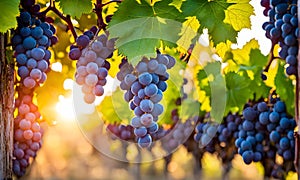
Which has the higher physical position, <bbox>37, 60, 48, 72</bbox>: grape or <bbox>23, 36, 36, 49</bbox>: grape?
<bbox>23, 36, 36, 49</bbox>: grape

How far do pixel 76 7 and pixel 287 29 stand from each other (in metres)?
0.65

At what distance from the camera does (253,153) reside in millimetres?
1994

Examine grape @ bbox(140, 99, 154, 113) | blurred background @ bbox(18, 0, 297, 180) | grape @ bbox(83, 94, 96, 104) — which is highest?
grape @ bbox(83, 94, 96, 104)

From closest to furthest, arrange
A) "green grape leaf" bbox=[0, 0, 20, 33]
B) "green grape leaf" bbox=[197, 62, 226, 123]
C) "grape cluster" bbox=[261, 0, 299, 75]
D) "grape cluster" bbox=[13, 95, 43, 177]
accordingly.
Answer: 1. "green grape leaf" bbox=[0, 0, 20, 33]
2. "grape cluster" bbox=[13, 95, 43, 177]
3. "grape cluster" bbox=[261, 0, 299, 75]
4. "green grape leaf" bbox=[197, 62, 226, 123]

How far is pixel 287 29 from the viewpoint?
5.40 feet

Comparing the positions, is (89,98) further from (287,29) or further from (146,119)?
(287,29)

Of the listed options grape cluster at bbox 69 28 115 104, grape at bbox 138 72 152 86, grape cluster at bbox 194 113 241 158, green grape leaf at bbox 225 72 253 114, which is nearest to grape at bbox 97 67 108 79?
grape cluster at bbox 69 28 115 104

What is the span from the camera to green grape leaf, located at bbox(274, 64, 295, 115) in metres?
1.94

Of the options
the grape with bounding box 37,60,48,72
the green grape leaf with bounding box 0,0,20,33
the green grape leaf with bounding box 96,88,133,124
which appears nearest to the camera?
the green grape leaf with bounding box 0,0,20,33

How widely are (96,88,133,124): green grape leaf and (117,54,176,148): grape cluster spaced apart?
95cm

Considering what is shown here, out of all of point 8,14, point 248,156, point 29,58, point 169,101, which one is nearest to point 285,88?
point 248,156

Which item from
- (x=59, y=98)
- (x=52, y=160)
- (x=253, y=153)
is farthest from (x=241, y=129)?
(x=52, y=160)

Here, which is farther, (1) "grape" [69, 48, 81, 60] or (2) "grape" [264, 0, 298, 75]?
(2) "grape" [264, 0, 298, 75]

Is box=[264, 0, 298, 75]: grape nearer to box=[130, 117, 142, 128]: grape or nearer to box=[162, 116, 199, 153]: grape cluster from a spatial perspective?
box=[130, 117, 142, 128]: grape
